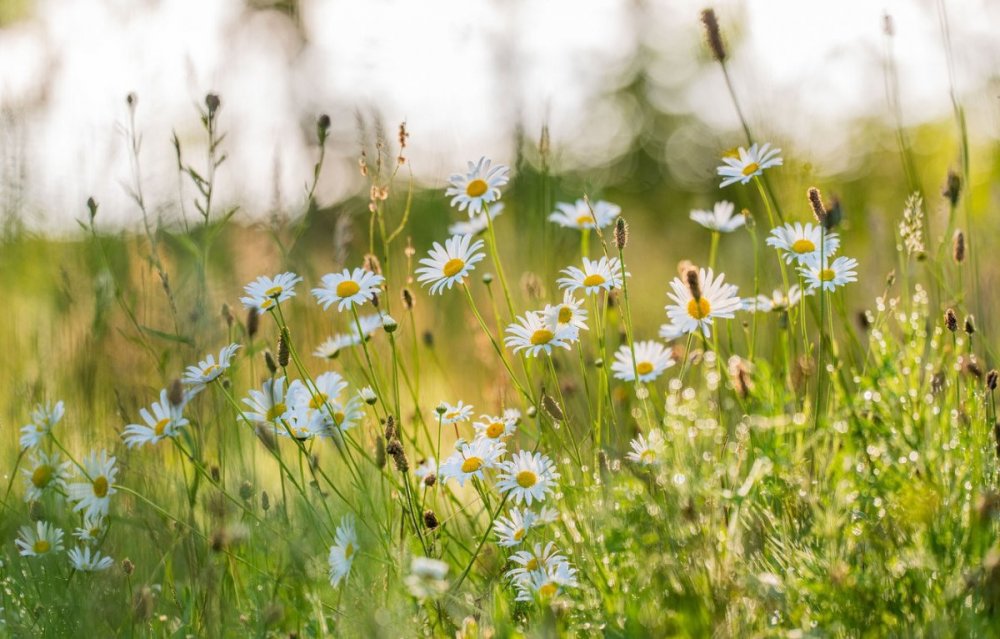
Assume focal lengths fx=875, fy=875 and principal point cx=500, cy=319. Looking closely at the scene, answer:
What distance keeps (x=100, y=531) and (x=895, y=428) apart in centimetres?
142

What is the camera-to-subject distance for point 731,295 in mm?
1587

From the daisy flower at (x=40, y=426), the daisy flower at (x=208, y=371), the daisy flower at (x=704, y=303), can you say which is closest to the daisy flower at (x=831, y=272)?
the daisy flower at (x=704, y=303)

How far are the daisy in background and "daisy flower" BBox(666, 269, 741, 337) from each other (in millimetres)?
531

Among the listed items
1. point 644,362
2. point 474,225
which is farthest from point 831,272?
point 474,225

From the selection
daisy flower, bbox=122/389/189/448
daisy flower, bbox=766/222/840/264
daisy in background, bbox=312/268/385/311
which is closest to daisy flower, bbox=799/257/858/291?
daisy flower, bbox=766/222/840/264

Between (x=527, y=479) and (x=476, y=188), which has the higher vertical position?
(x=476, y=188)

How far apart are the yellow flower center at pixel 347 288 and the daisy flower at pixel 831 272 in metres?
0.81

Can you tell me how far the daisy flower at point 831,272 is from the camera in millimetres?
1560

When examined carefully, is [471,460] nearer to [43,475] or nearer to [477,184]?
[477,184]

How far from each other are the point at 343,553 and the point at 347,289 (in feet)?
1.59

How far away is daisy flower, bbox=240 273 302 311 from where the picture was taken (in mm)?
1519

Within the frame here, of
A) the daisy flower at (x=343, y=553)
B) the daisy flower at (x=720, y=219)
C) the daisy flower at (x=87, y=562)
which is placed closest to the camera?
the daisy flower at (x=343, y=553)

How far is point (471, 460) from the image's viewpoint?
4.79 ft

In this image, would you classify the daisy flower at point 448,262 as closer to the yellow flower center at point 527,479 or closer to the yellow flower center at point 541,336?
the yellow flower center at point 541,336
